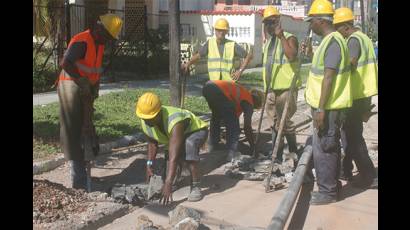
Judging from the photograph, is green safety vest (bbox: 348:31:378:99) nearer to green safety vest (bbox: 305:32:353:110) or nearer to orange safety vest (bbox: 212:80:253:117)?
green safety vest (bbox: 305:32:353:110)

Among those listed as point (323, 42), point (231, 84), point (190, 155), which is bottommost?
point (190, 155)

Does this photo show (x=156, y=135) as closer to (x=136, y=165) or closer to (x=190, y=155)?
(x=190, y=155)

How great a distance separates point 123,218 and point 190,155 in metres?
0.97

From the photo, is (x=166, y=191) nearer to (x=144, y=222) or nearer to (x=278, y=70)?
(x=144, y=222)

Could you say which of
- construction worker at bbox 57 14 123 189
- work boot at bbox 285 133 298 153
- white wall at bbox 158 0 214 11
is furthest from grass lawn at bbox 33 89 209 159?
white wall at bbox 158 0 214 11

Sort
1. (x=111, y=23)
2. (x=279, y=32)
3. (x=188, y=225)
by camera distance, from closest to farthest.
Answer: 1. (x=188, y=225)
2. (x=111, y=23)
3. (x=279, y=32)

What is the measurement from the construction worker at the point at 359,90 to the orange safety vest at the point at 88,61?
259cm

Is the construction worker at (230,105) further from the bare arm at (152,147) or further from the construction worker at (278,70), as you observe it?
the bare arm at (152,147)

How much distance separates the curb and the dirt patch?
1.21 m

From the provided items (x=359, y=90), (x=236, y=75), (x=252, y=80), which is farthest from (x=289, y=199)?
(x=252, y=80)

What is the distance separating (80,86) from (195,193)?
1.59 metres

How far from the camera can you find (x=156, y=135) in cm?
564

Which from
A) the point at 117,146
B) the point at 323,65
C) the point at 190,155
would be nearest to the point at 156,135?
the point at 190,155

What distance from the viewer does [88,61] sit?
573cm
